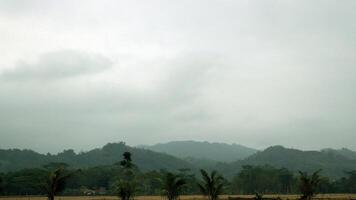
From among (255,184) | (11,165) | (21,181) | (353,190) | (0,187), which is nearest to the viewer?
(0,187)

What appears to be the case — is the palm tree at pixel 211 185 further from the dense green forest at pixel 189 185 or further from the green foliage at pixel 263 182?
the green foliage at pixel 263 182

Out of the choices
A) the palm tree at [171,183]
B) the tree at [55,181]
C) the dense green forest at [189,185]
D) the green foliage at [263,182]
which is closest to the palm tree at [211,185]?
the palm tree at [171,183]

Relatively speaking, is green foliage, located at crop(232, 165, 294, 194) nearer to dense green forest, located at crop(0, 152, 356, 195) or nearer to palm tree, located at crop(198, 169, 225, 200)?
dense green forest, located at crop(0, 152, 356, 195)

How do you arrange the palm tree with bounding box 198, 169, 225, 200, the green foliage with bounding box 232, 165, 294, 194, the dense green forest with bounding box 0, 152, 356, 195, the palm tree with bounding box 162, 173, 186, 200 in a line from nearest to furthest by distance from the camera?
the palm tree with bounding box 162, 173, 186, 200, the palm tree with bounding box 198, 169, 225, 200, the dense green forest with bounding box 0, 152, 356, 195, the green foliage with bounding box 232, 165, 294, 194

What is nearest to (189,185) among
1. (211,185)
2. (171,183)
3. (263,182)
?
(263,182)

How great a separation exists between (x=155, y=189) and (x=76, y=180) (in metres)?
21.8

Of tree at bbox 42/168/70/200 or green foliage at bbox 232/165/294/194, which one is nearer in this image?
tree at bbox 42/168/70/200

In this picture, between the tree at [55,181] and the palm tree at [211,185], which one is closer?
the tree at [55,181]

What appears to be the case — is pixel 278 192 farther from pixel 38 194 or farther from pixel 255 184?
pixel 38 194

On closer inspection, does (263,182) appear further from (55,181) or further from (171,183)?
(55,181)

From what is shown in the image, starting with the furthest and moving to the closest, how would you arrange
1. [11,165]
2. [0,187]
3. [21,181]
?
1. [11,165]
2. [21,181]
3. [0,187]

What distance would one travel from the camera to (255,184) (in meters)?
124

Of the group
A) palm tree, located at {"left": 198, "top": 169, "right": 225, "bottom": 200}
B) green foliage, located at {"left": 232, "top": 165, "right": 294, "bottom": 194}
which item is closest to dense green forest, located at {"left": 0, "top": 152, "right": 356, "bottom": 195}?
green foliage, located at {"left": 232, "top": 165, "right": 294, "bottom": 194}

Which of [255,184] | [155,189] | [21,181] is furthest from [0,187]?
[255,184]
